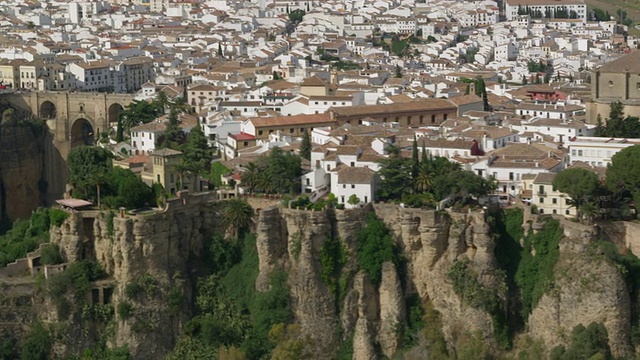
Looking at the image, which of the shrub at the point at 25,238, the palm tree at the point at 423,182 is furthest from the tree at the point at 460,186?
the shrub at the point at 25,238

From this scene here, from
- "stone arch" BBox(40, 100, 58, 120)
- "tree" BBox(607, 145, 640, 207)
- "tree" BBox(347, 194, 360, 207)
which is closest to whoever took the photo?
"tree" BBox(607, 145, 640, 207)

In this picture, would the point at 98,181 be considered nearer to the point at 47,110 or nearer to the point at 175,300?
the point at 175,300

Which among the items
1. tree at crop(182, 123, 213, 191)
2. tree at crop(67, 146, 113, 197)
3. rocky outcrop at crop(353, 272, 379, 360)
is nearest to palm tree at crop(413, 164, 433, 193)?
rocky outcrop at crop(353, 272, 379, 360)

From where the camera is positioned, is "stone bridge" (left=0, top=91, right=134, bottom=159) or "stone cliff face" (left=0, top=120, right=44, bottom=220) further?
"stone bridge" (left=0, top=91, right=134, bottom=159)

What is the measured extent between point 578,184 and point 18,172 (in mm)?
31293

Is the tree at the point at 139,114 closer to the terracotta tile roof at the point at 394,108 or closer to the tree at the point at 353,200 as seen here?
the terracotta tile roof at the point at 394,108

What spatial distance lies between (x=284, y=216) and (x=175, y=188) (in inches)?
167

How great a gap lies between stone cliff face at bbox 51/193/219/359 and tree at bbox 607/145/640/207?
11538 mm

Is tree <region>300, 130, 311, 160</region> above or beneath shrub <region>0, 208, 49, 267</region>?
above

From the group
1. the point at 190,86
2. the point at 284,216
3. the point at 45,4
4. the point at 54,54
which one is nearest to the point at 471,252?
the point at 284,216

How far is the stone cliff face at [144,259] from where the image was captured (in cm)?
3262

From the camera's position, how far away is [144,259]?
32.8 m

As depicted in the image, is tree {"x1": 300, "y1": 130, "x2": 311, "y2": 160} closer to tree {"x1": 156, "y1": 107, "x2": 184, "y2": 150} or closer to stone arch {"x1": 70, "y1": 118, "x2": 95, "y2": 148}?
tree {"x1": 156, "y1": 107, "x2": 184, "y2": 150}

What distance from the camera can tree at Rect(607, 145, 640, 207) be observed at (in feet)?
102
